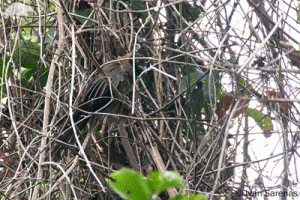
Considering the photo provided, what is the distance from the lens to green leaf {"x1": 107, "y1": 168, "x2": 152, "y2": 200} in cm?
41

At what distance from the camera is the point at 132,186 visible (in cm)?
41

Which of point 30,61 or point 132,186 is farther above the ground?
point 30,61

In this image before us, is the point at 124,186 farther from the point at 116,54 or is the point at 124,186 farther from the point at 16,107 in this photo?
the point at 16,107

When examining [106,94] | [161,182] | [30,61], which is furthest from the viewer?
[30,61]

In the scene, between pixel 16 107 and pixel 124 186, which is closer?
pixel 124 186

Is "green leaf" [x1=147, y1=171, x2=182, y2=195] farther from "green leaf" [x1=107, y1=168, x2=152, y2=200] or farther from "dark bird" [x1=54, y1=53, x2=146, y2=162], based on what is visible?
"dark bird" [x1=54, y1=53, x2=146, y2=162]

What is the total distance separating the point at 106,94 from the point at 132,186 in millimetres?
1051

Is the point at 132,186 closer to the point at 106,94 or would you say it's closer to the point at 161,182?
the point at 161,182

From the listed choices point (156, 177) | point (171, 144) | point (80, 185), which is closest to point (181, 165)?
point (171, 144)

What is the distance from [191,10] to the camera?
1.57 meters

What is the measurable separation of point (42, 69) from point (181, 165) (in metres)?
0.91

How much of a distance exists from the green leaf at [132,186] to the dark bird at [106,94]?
0.75 m

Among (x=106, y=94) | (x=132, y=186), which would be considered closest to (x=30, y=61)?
(x=106, y=94)

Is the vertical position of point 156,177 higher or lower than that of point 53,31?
lower
